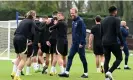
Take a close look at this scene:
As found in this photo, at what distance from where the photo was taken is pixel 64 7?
51781mm

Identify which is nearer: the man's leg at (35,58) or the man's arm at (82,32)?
the man's arm at (82,32)

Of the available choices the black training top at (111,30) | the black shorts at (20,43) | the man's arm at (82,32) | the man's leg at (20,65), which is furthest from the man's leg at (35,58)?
the black training top at (111,30)

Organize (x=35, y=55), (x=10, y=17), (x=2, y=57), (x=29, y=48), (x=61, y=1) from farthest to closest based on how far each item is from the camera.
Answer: (x=61, y=1), (x=10, y=17), (x=2, y=57), (x=35, y=55), (x=29, y=48)

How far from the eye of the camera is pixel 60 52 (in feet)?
46.6

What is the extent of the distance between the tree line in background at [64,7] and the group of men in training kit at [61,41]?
99.8ft

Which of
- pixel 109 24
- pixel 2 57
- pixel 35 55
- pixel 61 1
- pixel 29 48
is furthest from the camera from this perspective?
pixel 61 1

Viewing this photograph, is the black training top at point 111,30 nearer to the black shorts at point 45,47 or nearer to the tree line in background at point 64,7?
the black shorts at point 45,47

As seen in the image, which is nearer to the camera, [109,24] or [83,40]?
[109,24]

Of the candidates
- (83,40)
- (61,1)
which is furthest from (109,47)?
(61,1)

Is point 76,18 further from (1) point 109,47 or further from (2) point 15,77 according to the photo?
(2) point 15,77

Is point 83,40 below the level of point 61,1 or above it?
below

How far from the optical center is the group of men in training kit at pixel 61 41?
1209 centimetres

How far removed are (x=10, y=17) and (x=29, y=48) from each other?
111 feet

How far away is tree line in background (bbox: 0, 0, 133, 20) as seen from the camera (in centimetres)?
4781
